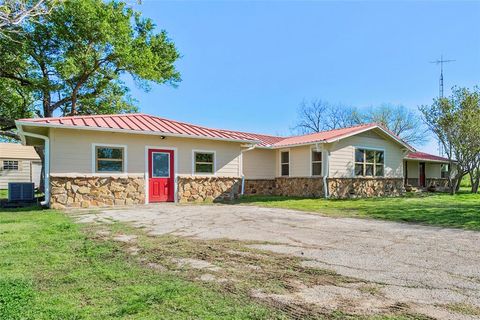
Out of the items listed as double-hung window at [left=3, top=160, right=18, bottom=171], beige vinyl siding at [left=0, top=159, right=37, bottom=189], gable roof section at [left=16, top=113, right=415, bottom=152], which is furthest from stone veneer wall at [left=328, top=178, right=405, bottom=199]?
double-hung window at [left=3, top=160, right=18, bottom=171]

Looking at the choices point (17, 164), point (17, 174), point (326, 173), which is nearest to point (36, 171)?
point (17, 174)

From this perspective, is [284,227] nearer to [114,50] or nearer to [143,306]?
[143,306]

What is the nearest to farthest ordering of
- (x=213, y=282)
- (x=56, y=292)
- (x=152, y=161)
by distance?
(x=56, y=292) < (x=213, y=282) < (x=152, y=161)

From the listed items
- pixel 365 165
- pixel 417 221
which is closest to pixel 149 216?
pixel 417 221

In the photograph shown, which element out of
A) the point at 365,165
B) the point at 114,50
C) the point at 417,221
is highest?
the point at 114,50

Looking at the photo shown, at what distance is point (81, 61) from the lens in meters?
17.8

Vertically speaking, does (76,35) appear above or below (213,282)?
above

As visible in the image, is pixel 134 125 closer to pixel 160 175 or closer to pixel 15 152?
pixel 160 175

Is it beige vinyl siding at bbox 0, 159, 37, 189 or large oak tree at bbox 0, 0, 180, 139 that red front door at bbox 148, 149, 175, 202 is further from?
beige vinyl siding at bbox 0, 159, 37, 189

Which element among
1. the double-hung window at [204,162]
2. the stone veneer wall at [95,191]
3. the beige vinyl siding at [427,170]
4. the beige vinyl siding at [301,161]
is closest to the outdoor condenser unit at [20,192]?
the stone veneer wall at [95,191]

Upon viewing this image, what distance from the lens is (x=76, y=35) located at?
17547 mm

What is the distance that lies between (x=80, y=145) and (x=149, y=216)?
4411mm

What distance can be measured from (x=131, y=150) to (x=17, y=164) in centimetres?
2067

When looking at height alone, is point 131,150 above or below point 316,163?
above
